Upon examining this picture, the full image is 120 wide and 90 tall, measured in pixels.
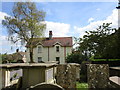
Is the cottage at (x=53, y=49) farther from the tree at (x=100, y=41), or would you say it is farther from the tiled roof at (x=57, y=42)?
the tree at (x=100, y=41)

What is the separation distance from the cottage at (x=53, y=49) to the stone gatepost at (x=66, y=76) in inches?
621

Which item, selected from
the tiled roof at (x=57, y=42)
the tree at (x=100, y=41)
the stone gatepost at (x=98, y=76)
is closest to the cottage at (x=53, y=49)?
the tiled roof at (x=57, y=42)

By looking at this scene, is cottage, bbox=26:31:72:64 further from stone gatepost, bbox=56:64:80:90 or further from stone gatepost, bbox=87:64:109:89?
stone gatepost, bbox=87:64:109:89

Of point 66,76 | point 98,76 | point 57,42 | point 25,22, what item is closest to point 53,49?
point 57,42

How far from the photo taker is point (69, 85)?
23.8 feet

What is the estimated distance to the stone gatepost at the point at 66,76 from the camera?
7.29m

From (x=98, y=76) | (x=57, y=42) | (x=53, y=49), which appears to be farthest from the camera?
(x=53, y=49)

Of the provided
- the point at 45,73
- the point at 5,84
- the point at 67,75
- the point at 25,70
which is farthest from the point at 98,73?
the point at 5,84

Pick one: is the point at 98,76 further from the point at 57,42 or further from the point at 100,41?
the point at 57,42

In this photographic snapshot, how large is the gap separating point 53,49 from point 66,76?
54.9 feet

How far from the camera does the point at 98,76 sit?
23.2 feet

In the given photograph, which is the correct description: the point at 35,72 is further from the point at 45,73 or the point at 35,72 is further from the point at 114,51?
the point at 114,51

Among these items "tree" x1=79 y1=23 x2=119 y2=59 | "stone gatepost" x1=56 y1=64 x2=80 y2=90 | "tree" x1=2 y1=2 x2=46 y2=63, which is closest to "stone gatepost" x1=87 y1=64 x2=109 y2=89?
"stone gatepost" x1=56 y1=64 x2=80 y2=90

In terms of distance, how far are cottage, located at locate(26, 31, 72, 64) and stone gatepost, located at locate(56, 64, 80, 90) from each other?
15.8 metres
